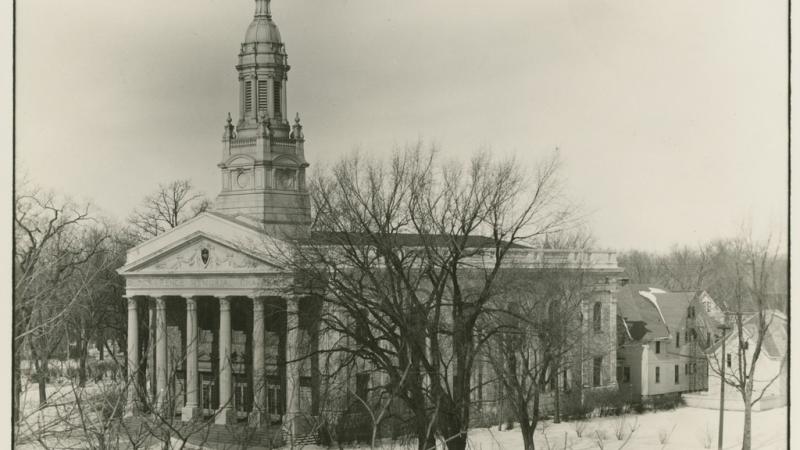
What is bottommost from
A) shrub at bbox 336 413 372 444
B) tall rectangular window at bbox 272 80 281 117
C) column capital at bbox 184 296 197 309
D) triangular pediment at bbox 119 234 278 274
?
shrub at bbox 336 413 372 444

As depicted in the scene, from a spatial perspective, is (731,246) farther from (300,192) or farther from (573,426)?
(300,192)

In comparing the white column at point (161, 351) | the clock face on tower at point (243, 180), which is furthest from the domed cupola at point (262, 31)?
the white column at point (161, 351)

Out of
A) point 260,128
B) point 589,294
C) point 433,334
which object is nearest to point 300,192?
point 260,128

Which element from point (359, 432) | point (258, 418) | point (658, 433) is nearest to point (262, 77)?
point (359, 432)

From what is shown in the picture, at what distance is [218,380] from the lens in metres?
51.0

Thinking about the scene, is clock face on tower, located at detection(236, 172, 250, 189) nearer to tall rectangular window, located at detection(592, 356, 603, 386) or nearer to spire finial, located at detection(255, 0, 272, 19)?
spire finial, located at detection(255, 0, 272, 19)

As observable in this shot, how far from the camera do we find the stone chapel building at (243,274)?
46688mm

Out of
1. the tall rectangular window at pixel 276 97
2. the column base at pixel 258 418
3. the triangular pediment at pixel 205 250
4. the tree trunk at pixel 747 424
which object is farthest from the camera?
the tall rectangular window at pixel 276 97

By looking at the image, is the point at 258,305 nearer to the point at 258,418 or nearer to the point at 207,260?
the point at 207,260

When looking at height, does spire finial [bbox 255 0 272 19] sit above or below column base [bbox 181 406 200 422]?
above

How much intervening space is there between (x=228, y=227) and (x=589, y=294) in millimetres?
17116

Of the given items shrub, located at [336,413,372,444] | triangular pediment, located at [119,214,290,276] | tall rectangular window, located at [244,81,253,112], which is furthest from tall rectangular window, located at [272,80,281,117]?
shrub, located at [336,413,372,444]

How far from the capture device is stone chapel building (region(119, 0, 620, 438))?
153 feet

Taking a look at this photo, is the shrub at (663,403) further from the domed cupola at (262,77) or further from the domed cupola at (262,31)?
the domed cupola at (262,31)
